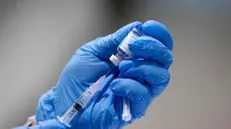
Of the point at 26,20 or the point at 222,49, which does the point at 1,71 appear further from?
the point at 222,49

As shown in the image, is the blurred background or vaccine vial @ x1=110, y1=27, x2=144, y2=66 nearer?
vaccine vial @ x1=110, y1=27, x2=144, y2=66

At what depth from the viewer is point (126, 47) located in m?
0.83

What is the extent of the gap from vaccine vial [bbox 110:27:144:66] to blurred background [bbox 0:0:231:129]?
2.21 ft

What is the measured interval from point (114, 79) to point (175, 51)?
91 centimetres

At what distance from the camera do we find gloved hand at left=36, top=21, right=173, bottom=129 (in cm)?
81

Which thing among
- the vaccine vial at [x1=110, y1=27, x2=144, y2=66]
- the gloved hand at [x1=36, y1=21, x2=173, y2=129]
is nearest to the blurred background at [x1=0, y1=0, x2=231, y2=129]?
the gloved hand at [x1=36, y1=21, x2=173, y2=129]

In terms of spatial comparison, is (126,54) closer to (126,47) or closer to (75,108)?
(126,47)

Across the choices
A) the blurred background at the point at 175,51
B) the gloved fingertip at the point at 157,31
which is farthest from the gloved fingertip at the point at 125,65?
the blurred background at the point at 175,51

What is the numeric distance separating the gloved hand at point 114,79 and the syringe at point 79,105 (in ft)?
0.05

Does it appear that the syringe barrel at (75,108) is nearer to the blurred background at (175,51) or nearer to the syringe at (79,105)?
the syringe at (79,105)

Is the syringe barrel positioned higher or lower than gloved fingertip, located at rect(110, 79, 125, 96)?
lower

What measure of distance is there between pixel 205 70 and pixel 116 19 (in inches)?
22.8

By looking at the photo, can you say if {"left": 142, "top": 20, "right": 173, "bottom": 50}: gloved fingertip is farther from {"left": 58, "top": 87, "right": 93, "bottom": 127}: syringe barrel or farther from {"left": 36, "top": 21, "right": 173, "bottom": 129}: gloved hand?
{"left": 58, "top": 87, "right": 93, "bottom": 127}: syringe barrel

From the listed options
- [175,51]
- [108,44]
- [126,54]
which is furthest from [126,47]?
[175,51]
